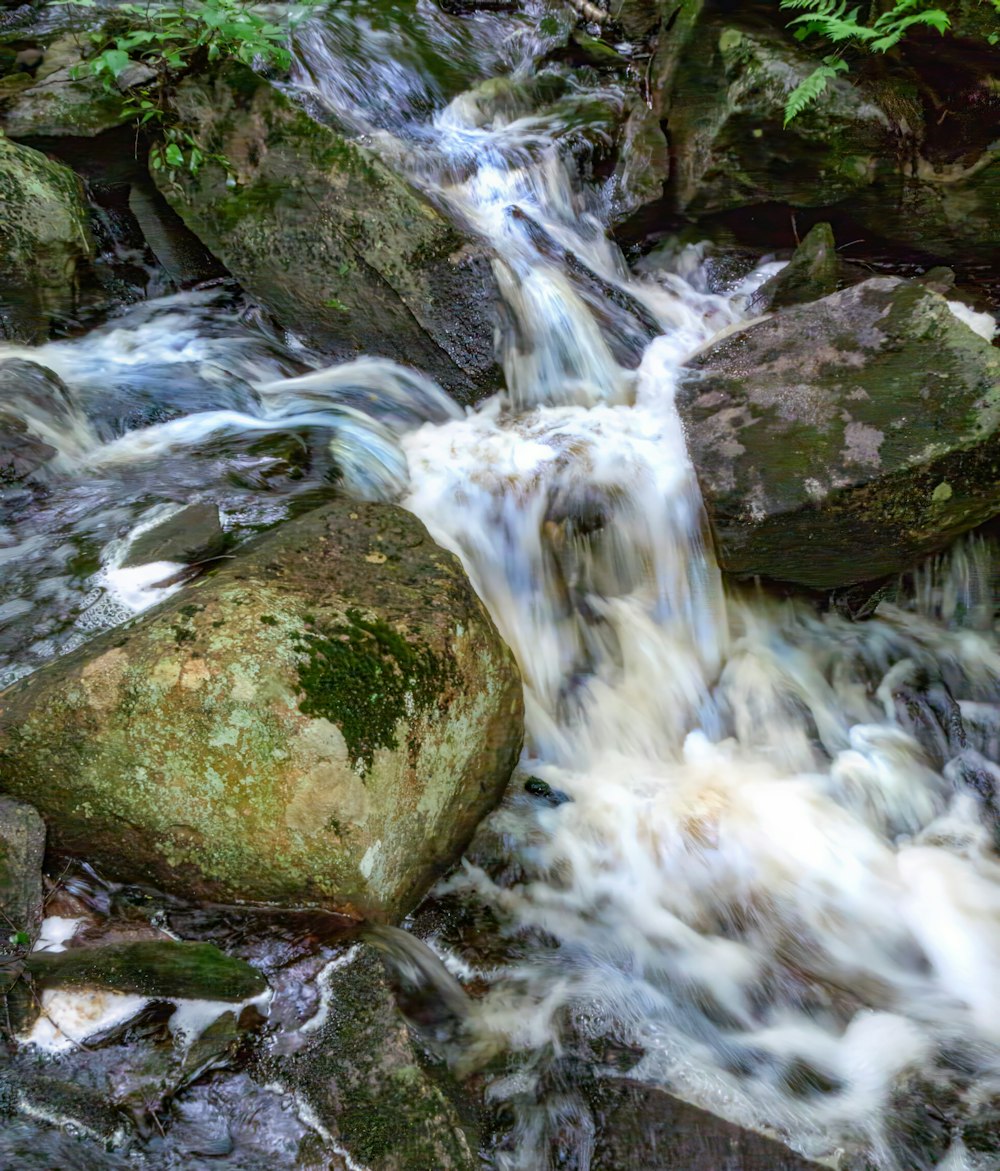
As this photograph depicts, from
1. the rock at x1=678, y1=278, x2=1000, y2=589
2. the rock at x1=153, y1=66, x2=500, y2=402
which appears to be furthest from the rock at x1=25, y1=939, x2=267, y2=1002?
the rock at x1=153, y1=66, x2=500, y2=402

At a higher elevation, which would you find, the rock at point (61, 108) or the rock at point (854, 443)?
the rock at point (61, 108)

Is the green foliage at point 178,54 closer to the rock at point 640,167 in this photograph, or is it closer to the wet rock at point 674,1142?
the rock at point 640,167

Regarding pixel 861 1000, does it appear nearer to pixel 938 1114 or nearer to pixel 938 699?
pixel 938 1114

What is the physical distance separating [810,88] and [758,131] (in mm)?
449

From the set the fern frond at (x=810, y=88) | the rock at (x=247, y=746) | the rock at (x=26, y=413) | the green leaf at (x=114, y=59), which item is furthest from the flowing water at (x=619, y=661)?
the green leaf at (x=114, y=59)

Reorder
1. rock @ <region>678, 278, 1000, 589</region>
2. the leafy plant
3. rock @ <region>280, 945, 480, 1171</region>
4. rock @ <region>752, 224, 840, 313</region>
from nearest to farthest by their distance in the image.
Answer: rock @ <region>280, 945, 480, 1171</region>, rock @ <region>678, 278, 1000, 589</region>, the leafy plant, rock @ <region>752, 224, 840, 313</region>

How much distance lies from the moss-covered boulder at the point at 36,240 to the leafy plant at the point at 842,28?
4.62 metres

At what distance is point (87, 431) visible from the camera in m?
4.34

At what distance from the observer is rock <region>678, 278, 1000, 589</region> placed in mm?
3748

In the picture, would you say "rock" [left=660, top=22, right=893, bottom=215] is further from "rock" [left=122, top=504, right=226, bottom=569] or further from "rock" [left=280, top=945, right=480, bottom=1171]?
"rock" [left=280, top=945, right=480, bottom=1171]

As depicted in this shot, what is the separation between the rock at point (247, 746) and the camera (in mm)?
2469

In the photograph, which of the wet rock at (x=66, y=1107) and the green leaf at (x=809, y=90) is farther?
the green leaf at (x=809, y=90)

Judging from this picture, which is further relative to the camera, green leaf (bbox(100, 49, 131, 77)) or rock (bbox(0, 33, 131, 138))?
rock (bbox(0, 33, 131, 138))

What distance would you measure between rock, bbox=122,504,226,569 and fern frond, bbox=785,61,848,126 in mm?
4384
